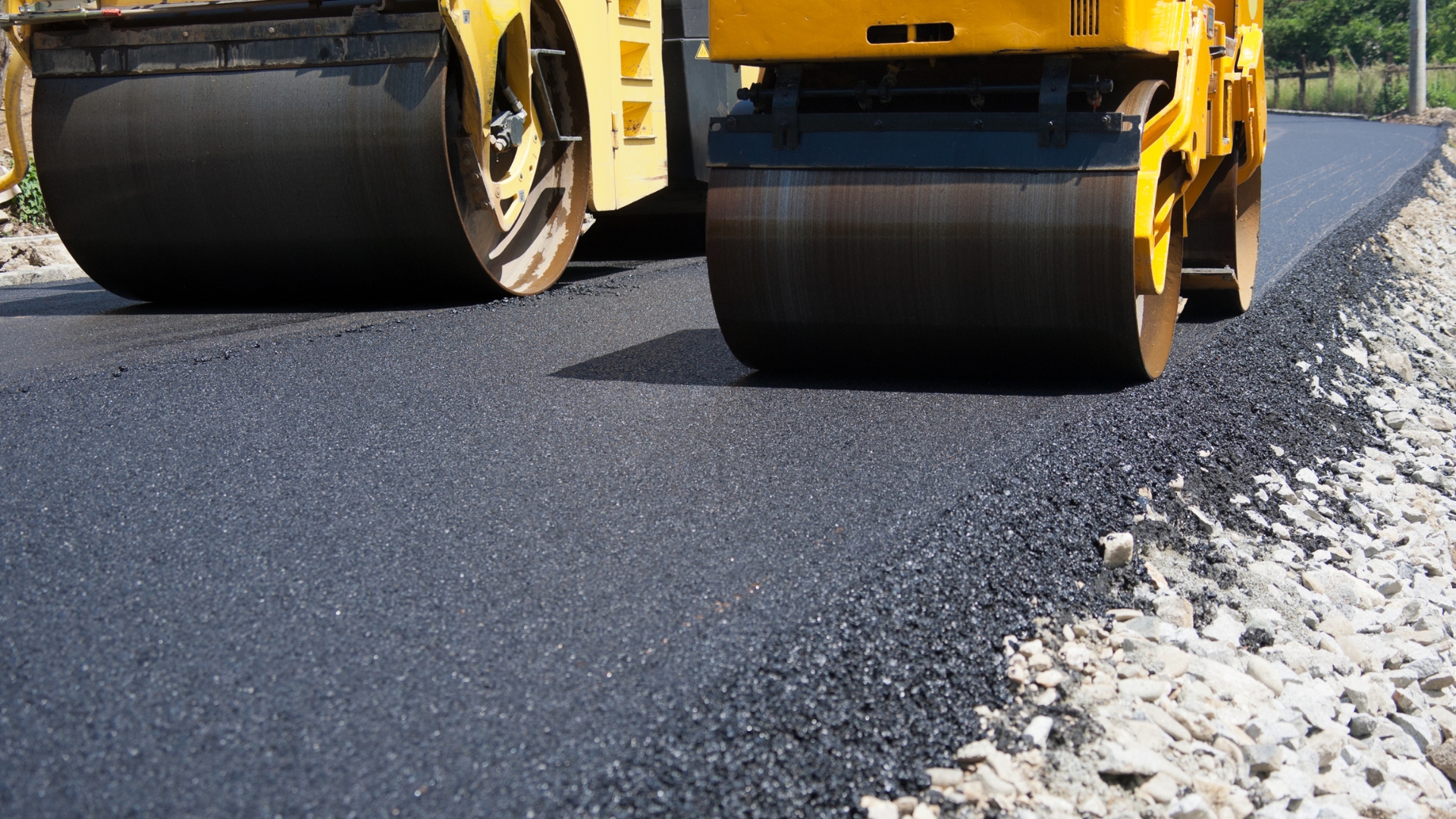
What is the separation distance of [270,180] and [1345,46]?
34480 millimetres

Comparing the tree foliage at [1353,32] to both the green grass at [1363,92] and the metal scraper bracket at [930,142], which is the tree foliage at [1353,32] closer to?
the green grass at [1363,92]

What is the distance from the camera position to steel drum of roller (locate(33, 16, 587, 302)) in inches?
A: 220

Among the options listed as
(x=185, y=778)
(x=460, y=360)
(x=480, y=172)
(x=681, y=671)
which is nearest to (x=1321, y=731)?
(x=681, y=671)

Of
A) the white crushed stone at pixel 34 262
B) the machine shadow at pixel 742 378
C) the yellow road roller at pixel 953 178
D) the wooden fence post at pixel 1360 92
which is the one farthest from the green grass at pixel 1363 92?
the yellow road roller at pixel 953 178

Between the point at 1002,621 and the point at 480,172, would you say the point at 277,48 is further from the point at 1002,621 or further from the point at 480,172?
the point at 1002,621

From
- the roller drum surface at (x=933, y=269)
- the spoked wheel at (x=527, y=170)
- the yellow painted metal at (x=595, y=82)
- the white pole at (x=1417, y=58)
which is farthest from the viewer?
the white pole at (x=1417, y=58)

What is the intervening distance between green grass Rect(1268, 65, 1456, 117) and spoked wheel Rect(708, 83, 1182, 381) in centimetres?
2777

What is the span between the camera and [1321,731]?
2658 millimetres

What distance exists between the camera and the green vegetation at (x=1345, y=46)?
3228 centimetres

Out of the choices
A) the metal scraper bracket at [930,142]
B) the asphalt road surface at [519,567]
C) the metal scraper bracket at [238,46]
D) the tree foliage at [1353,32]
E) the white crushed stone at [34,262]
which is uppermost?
the tree foliage at [1353,32]

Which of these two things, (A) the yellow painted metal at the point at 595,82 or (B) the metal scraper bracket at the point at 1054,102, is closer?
(B) the metal scraper bracket at the point at 1054,102

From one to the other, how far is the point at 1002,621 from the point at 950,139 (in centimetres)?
179

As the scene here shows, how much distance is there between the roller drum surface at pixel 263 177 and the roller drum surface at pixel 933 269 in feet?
6.53

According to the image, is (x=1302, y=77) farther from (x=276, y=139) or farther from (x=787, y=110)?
(x=787, y=110)
